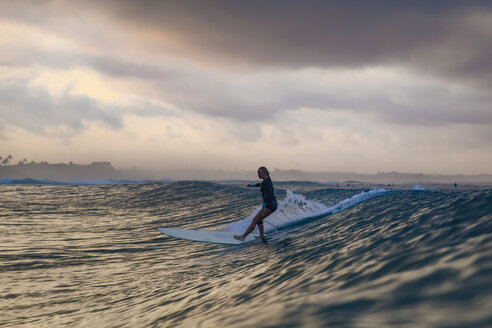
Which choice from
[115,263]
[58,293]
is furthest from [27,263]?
[58,293]

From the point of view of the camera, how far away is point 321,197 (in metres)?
25.0

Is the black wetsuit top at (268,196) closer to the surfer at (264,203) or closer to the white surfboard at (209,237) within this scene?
the surfer at (264,203)

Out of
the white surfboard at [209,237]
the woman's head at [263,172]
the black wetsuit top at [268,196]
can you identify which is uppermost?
the woman's head at [263,172]

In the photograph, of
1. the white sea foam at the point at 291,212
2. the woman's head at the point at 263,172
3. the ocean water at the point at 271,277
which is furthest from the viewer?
the white sea foam at the point at 291,212

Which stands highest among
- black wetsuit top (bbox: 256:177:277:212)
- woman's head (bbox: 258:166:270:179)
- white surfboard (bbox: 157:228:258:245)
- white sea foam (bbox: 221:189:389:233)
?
woman's head (bbox: 258:166:270:179)

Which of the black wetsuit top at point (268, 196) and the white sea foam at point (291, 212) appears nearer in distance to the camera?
the black wetsuit top at point (268, 196)

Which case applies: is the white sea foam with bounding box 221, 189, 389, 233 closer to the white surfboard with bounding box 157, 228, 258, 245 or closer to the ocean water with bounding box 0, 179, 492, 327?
the ocean water with bounding box 0, 179, 492, 327

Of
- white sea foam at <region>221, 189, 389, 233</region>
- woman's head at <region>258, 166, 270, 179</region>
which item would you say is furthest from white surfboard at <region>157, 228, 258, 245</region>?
woman's head at <region>258, 166, 270, 179</region>

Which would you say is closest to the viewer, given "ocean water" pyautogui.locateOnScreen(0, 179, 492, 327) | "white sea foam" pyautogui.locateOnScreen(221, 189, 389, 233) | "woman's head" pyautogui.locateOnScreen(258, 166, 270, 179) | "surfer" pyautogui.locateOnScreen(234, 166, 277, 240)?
"ocean water" pyautogui.locateOnScreen(0, 179, 492, 327)

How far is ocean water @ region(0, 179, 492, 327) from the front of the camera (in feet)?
8.91

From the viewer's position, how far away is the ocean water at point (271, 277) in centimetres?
271

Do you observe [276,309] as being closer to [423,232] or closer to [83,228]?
[423,232]

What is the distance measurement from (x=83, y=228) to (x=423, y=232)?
1269cm

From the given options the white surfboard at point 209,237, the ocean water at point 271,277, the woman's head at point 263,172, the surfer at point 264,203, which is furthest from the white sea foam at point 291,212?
the woman's head at point 263,172
